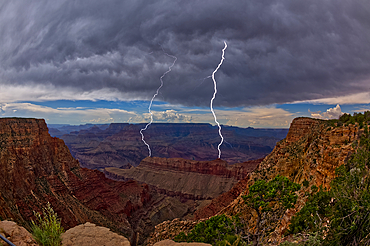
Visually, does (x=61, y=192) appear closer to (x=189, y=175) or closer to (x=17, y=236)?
(x=17, y=236)

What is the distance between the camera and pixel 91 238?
37.4 ft

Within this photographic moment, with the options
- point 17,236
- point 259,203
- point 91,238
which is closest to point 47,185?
point 91,238

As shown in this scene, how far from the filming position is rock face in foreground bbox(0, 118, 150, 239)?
32.4 metres

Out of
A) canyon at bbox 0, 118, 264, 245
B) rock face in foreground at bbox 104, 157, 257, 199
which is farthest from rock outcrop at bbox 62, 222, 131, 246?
rock face in foreground at bbox 104, 157, 257, 199

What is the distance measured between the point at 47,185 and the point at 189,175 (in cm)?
7247

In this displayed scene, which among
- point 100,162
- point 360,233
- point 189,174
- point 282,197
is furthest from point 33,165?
point 100,162

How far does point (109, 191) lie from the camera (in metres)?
55.8

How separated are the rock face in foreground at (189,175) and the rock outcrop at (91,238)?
254 ft

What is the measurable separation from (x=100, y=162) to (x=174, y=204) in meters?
Answer: 118

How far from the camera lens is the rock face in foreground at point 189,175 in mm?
88875

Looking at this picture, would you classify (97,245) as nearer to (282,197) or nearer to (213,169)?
(282,197)

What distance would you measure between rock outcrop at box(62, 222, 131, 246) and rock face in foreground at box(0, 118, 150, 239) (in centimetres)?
2272

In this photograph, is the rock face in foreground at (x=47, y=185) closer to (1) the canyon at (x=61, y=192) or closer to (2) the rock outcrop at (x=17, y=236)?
(1) the canyon at (x=61, y=192)

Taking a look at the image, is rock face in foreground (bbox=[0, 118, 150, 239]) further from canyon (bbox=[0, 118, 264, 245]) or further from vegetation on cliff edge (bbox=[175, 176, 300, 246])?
vegetation on cliff edge (bbox=[175, 176, 300, 246])
